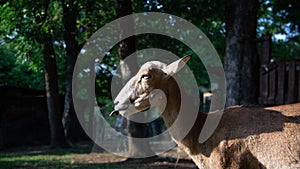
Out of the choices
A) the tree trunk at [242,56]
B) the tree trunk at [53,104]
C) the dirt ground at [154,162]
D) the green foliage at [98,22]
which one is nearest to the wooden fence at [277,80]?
the tree trunk at [242,56]

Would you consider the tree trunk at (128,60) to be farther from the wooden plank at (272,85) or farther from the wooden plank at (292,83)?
the wooden plank at (292,83)

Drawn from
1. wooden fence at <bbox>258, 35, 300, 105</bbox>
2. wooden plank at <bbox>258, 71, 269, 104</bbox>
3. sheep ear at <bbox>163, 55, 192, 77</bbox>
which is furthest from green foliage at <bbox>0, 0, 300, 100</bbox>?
sheep ear at <bbox>163, 55, 192, 77</bbox>

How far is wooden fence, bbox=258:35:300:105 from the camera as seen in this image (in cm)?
767

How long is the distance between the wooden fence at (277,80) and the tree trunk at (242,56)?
77 cm

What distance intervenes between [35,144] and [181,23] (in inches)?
464

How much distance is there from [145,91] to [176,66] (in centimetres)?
48

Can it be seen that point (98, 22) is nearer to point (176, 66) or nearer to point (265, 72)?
point (265, 72)

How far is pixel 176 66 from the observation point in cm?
421

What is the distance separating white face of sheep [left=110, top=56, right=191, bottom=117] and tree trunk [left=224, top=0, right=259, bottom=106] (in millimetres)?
3344

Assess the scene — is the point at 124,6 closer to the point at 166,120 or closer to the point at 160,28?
the point at 160,28

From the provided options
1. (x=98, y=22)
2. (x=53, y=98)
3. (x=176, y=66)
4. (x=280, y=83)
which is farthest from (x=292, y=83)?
(x=53, y=98)

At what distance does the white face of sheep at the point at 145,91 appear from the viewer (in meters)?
4.20

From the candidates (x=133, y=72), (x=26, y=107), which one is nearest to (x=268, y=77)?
(x=133, y=72)

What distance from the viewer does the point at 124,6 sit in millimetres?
10367
